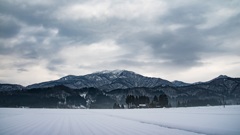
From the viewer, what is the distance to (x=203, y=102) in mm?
191500

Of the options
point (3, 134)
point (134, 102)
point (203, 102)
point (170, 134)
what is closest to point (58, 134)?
point (3, 134)

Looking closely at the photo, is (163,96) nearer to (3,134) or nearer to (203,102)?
(203,102)

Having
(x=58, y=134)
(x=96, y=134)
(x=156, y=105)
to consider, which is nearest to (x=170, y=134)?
(x=96, y=134)

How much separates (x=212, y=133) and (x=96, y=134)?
29.6 feet

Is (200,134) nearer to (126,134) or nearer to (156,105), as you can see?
(126,134)

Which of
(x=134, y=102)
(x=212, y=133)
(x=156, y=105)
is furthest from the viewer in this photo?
(x=134, y=102)

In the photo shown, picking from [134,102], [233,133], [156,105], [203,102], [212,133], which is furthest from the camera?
[203,102]

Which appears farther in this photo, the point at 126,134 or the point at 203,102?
the point at 203,102

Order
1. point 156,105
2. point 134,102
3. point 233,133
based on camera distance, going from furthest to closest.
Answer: point 134,102 → point 156,105 → point 233,133

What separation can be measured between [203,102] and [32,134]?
184 m

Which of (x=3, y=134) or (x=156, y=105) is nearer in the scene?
(x=3, y=134)

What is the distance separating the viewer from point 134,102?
562 feet

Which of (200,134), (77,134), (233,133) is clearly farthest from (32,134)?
(233,133)

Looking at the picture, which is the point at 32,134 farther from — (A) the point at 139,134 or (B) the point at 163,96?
(B) the point at 163,96
